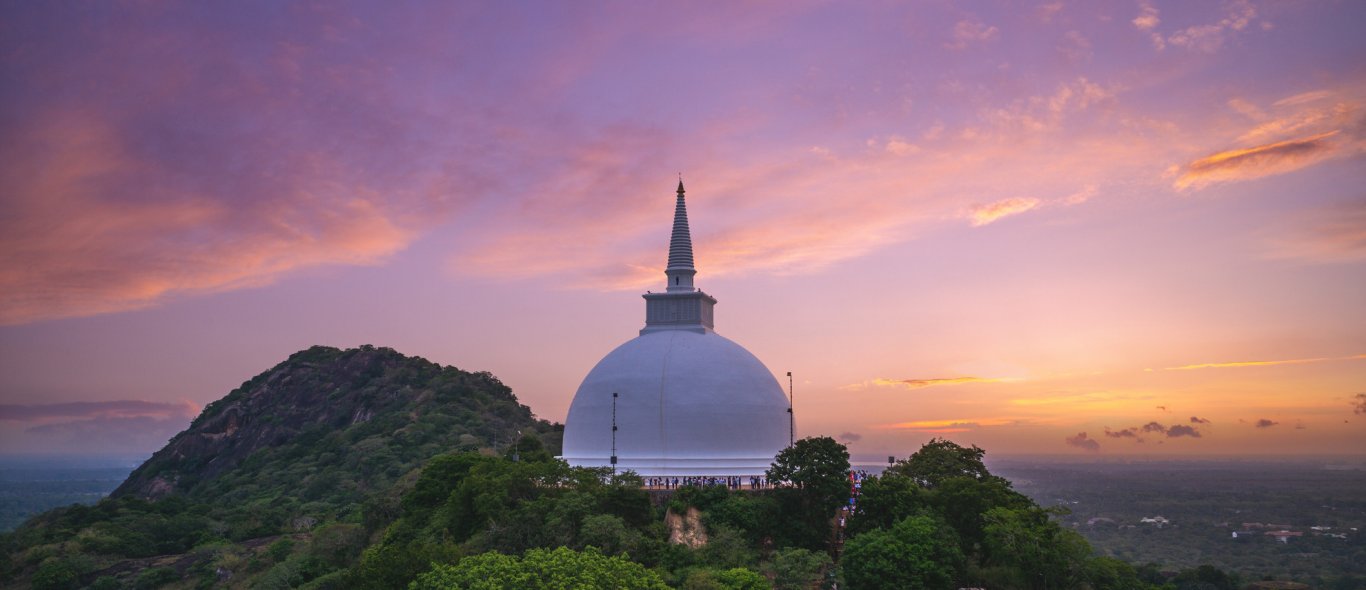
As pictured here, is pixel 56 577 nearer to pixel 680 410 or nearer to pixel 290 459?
pixel 680 410

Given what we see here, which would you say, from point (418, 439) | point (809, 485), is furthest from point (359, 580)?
point (418, 439)

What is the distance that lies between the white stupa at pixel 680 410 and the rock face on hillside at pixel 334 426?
166 ft

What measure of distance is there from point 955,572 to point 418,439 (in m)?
99.1

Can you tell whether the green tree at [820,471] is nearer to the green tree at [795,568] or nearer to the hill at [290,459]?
the green tree at [795,568]

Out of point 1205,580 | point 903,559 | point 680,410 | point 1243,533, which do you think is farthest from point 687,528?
point 1243,533

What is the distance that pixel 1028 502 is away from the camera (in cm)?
5153

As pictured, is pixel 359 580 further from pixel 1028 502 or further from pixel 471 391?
pixel 471 391

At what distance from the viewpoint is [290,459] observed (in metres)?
147

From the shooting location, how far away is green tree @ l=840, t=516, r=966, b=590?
44.0 meters

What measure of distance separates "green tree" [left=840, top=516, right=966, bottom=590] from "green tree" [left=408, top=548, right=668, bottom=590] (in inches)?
425

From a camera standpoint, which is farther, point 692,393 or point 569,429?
point 569,429

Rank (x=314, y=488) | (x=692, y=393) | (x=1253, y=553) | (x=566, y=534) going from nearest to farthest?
(x=566, y=534), (x=692, y=393), (x=314, y=488), (x=1253, y=553)

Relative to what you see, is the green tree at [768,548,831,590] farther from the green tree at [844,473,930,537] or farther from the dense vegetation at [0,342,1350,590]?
the green tree at [844,473,930,537]

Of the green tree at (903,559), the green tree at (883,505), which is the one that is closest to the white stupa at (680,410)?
the green tree at (883,505)
